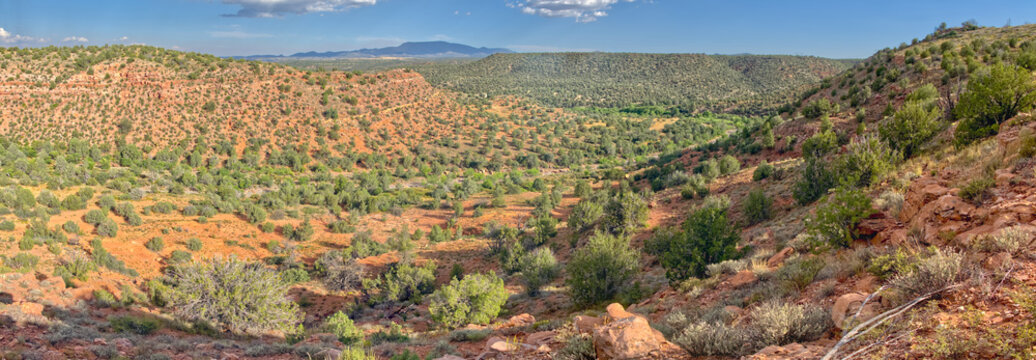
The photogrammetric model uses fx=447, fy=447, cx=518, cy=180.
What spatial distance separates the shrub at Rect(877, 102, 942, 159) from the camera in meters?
13.6

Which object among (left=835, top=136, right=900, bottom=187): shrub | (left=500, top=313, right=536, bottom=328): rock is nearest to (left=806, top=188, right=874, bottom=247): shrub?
(left=835, top=136, right=900, bottom=187): shrub

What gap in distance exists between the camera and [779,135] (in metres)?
32.3

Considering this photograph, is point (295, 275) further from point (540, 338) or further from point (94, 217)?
point (540, 338)

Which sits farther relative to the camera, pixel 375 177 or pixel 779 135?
pixel 375 177

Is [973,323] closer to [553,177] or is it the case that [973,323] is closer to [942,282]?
[942,282]

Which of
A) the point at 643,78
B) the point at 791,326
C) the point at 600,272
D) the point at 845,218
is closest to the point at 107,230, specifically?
the point at 600,272

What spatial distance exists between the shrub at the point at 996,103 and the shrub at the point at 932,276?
895 centimetres

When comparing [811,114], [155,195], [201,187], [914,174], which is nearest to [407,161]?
[201,187]

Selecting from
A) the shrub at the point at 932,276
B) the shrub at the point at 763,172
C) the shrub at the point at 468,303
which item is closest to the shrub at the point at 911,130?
the shrub at the point at 932,276

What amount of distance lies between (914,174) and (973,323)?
28.4 feet

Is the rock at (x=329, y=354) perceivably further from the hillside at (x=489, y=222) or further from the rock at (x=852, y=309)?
the rock at (x=852, y=309)

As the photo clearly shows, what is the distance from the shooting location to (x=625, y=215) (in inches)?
951

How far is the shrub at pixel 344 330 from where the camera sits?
13656 millimetres

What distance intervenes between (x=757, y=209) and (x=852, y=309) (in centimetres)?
1534
